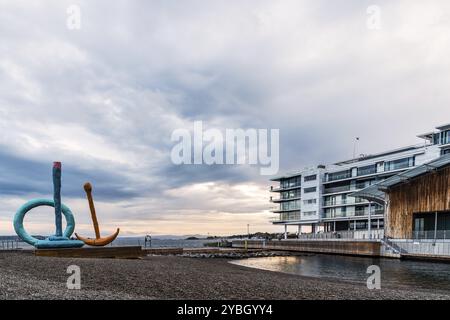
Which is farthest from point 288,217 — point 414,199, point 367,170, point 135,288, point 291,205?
point 135,288

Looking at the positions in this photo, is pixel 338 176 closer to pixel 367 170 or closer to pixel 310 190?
pixel 367 170

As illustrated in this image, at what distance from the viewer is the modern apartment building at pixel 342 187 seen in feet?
241

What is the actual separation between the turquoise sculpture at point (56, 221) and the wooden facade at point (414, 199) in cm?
4169

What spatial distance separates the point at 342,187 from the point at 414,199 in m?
37.3

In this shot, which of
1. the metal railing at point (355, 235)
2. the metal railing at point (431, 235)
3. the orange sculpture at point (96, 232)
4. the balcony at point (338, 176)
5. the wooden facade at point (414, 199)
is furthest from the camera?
the balcony at point (338, 176)

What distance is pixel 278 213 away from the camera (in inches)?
4161

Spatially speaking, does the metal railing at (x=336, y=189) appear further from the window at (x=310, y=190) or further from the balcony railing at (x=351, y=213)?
the balcony railing at (x=351, y=213)

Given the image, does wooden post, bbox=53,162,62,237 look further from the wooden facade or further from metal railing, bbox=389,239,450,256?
the wooden facade

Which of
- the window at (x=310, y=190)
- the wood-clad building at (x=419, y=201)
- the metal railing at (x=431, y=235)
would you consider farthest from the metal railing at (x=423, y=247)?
the window at (x=310, y=190)

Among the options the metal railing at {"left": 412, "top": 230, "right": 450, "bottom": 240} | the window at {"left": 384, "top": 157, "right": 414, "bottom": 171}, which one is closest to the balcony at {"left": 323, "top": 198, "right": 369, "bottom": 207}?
the window at {"left": 384, "top": 157, "right": 414, "bottom": 171}

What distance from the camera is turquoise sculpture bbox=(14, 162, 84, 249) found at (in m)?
27.6

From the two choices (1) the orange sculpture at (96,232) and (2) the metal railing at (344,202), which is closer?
(1) the orange sculpture at (96,232)

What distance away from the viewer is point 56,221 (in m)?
28.6
